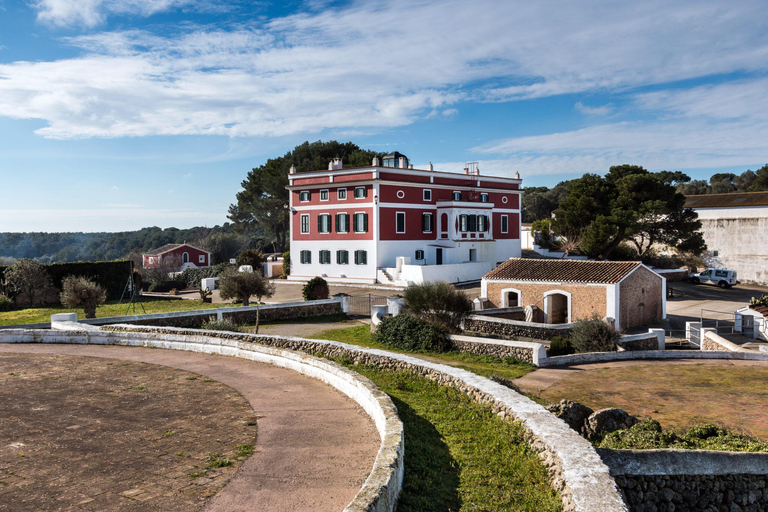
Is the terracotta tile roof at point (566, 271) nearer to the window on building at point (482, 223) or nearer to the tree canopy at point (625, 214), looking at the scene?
the window on building at point (482, 223)

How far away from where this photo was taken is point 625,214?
154ft

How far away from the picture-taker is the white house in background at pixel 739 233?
50.8 m

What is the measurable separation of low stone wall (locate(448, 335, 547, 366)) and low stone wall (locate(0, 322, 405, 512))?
26.1ft

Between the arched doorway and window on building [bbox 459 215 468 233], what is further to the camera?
window on building [bbox 459 215 468 233]

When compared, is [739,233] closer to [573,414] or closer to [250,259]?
[250,259]

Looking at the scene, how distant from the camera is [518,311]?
29.1 meters

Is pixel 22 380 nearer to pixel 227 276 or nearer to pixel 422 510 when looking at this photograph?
pixel 422 510

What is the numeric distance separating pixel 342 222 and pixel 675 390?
33034 millimetres

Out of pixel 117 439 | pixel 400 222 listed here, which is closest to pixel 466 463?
pixel 117 439

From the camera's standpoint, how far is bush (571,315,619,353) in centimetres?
2152

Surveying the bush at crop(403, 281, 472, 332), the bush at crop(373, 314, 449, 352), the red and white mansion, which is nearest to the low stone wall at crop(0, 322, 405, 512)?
the bush at crop(373, 314, 449, 352)

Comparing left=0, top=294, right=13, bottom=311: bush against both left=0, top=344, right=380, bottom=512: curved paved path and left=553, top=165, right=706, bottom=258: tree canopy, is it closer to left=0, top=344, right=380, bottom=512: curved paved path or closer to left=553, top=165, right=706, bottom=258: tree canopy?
left=0, top=344, right=380, bottom=512: curved paved path

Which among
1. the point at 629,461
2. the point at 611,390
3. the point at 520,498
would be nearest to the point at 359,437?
the point at 520,498

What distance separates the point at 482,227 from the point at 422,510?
4385cm
